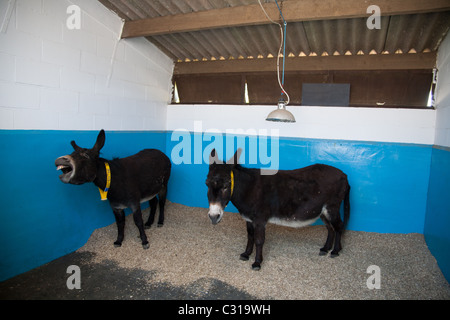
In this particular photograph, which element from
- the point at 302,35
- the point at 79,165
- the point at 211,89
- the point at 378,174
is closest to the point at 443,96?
the point at 378,174

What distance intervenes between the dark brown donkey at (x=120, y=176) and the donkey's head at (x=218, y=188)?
1234mm

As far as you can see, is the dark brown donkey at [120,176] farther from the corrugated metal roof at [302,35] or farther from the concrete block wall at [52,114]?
the corrugated metal roof at [302,35]

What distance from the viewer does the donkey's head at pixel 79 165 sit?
295 cm

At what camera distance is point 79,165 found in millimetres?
Result: 3051

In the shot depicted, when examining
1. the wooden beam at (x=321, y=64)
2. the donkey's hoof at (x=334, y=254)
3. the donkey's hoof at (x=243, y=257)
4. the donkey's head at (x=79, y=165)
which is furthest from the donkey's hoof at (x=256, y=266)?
the wooden beam at (x=321, y=64)

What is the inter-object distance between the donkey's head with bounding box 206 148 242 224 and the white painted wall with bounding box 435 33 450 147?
→ 113 inches

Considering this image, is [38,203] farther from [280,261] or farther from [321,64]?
[321,64]

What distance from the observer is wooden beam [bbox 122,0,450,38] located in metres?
3.16

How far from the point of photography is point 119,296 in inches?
106

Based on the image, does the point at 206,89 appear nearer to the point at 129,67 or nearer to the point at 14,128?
the point at 129,67

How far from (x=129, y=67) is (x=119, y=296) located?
365 centimetres

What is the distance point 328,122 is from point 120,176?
3.53m

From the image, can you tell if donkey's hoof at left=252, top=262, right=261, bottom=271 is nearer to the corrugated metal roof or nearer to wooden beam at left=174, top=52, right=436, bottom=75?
the corrugated metal roof
